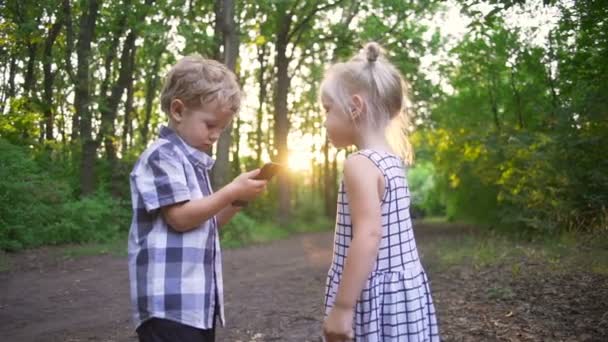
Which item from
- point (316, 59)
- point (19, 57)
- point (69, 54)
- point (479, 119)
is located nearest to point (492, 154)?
point (479, 119)

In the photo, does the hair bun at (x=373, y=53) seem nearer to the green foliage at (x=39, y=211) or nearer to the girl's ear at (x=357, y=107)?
the girl's ear at (x=357, y=107)

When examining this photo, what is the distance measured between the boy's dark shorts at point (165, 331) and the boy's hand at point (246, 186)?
55 centimetres

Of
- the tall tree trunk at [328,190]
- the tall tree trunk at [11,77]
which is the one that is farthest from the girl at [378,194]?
the tall tree trunk at [328,190]

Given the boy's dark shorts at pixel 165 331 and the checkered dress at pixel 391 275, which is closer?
the boy's dark shorts at pixel 165 331

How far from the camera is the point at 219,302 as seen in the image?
2.24 m

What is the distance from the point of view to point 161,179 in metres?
2.06

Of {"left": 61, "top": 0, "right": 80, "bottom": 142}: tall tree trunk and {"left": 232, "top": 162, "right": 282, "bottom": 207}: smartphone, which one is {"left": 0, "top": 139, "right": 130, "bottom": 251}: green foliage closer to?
{"left": 61, "top": 0, "right": 80, "bottom": 142}: tall tree trunk

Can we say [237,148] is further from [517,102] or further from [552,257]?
[552,257]

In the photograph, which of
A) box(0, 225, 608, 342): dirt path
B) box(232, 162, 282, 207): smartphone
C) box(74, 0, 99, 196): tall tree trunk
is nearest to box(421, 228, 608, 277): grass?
box(0, 225, 608, 342): dirt path

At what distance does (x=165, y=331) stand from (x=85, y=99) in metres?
14.7

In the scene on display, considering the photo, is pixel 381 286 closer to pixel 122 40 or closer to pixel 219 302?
pixel 219 302

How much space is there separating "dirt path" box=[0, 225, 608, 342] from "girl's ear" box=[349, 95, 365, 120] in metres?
3.00

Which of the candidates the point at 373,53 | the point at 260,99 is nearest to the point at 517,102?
the point at 260,99

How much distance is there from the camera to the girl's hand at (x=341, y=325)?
1.98 meters
